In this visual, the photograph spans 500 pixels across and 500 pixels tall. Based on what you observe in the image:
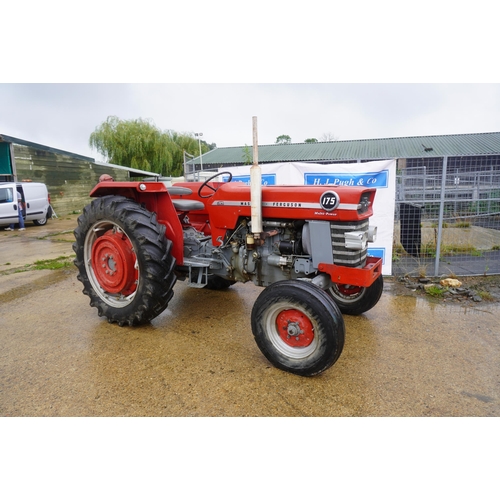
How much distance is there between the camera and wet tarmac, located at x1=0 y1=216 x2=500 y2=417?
93.0 inches

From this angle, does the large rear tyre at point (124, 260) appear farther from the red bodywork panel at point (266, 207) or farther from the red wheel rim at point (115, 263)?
the red bodywork panel at point (266, 207)

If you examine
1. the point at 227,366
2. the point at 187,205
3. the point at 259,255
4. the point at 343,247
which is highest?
the point at 187,205

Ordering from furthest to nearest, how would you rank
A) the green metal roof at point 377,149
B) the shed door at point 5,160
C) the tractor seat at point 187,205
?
the green metal roof at point 377,149
the shed door at point 5,160
the tractor seat at point 187,205

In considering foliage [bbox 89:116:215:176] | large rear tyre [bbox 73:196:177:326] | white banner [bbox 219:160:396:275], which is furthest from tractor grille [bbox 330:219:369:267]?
Result: foliage [bbox 89:116:215:176]

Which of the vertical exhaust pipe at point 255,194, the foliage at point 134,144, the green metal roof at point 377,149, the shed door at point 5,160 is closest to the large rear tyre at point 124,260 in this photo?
the vertical exhaust pipe at point 255,194

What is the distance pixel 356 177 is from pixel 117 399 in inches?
165

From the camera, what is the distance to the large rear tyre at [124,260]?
325 centimetres

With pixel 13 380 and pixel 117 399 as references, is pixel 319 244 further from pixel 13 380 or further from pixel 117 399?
pixel 13 380

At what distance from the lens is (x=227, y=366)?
2.84 meters

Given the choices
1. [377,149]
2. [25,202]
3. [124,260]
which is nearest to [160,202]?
[124,260]

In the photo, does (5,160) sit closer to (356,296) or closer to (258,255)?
(258,255)

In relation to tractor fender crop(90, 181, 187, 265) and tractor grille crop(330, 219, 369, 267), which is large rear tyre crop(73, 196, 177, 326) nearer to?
tractor fender crop(90, 181, 187, 265)

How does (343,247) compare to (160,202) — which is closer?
(343,247)

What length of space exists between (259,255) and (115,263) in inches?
57.8
